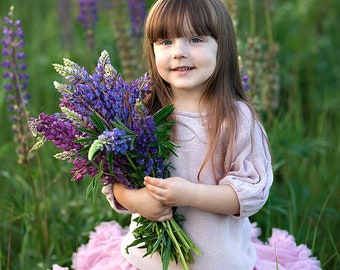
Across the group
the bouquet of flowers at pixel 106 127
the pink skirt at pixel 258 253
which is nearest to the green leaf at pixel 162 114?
the bouquet of flowers at pixel 106 127

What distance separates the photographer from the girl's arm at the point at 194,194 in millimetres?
1928

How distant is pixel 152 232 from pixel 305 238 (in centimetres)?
108

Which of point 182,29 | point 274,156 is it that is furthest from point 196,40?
point 274,156

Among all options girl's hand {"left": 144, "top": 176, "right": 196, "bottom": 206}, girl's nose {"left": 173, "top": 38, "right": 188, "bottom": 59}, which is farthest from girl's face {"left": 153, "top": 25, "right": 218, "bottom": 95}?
girl's hand {"left": 144, "top": 176, "right": 196, "bottom": 206}

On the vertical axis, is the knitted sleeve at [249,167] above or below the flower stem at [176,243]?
above

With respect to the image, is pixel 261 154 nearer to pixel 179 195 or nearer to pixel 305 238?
pixel 179 195

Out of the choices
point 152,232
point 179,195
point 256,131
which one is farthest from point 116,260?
point 256,131

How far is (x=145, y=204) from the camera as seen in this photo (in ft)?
→ 6.50

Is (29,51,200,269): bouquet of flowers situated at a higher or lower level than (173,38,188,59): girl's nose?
lower

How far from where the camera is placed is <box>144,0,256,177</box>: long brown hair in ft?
6.55

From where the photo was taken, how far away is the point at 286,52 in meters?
4.69

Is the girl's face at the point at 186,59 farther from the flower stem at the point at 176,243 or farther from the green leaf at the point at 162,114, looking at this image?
the flower stem at the point at 176,243

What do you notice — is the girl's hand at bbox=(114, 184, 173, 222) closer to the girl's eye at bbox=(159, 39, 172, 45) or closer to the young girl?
the young girl

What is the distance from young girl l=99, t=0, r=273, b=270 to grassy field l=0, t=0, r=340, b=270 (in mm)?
462
